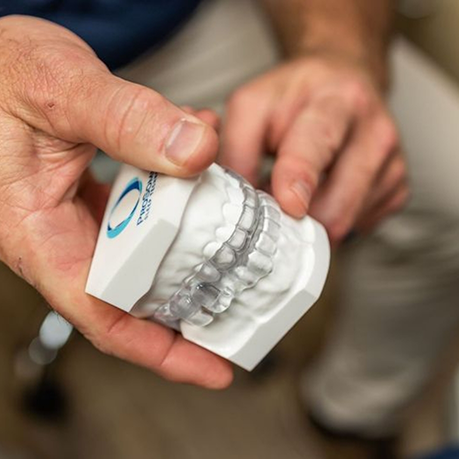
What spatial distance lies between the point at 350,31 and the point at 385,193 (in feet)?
0.59

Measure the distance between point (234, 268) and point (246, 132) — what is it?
7.6 inches

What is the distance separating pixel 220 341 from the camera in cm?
48

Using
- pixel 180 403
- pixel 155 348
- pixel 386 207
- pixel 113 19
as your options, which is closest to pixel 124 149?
pixel 155 348

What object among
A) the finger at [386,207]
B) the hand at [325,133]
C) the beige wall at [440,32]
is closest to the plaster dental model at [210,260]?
the hand at [325,133]

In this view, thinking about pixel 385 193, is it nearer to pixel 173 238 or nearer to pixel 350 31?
pixel 350 31

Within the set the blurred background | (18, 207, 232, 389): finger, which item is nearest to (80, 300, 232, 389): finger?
(18, 207, 232, 389): finger

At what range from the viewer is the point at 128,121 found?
1.34 feet

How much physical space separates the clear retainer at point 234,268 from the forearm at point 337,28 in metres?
0.31

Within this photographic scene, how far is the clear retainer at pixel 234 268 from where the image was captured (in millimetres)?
445

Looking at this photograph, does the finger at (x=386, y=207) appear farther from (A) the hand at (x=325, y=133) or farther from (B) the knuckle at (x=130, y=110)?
(B) the knuckle at (x=130, y=110)

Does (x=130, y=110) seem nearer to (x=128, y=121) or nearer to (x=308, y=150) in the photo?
(x=128, y=121)

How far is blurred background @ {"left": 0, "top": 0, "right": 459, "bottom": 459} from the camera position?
42.3 inches

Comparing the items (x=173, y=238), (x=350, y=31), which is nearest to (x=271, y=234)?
(x=173, y=238)

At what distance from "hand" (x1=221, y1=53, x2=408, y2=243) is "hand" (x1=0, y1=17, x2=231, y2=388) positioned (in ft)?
0.53
